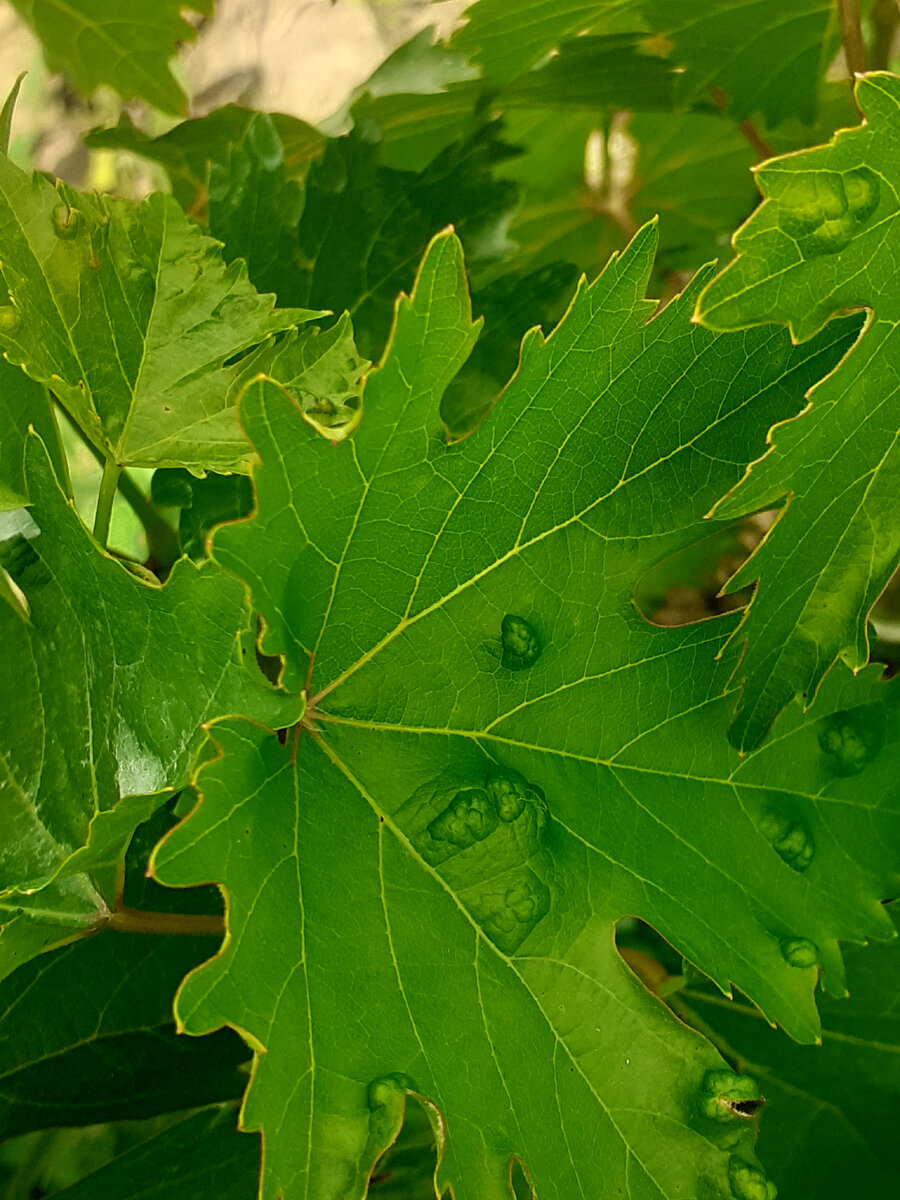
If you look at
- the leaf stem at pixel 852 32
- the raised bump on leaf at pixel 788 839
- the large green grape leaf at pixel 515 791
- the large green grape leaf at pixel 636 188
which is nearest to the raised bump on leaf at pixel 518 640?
the large green grape leaf at pixel 515 791

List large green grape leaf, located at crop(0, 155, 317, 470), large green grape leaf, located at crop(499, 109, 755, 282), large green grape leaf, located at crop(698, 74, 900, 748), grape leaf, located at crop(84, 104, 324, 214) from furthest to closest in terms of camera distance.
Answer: large green grape leaf, located at crop(499, 109, 755, 282), grape leaf, located at crop(84, 104, 324, 214), large green grape leaf, located at crop(0, 155, 317, 470), large green grape leaf, located at crop(698, 74, 900, 748)

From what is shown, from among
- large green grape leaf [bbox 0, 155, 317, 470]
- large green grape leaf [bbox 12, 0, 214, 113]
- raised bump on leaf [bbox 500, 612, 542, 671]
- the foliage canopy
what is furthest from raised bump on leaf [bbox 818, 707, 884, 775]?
large green grape leaf [bbox 12, 0, 214, 113]

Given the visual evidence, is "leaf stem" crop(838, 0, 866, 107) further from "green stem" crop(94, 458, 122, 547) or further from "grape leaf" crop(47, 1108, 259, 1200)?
"grape leaf" crop(47, 1108, 259, 1200)

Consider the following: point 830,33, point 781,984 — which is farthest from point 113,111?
point 781,984

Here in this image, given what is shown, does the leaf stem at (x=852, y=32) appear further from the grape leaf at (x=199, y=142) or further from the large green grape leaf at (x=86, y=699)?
the large green grape leaf at (x=86, y=699)

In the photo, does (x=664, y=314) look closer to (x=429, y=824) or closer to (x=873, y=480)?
(x=873, y=480)

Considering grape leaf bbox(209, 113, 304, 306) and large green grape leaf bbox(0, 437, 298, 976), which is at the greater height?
grape leaf bbox(209, 113, 304, 306)
